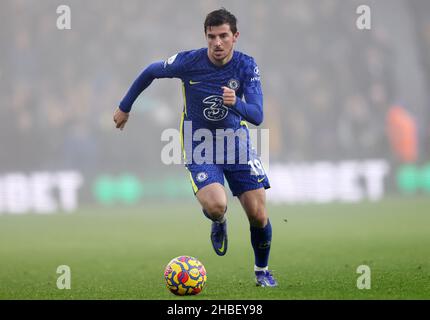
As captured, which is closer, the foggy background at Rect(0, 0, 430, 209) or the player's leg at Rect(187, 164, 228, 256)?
the player's leg at Rect(187, 164, 228, 256)

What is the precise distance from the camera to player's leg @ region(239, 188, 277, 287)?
8344 mm

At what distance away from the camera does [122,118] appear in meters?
8.62

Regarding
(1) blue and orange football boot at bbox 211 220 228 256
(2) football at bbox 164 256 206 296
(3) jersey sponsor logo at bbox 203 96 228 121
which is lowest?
(2) football at bbox 164 256 206 296

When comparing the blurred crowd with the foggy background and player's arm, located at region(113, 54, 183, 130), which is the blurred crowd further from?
player's arm, located at region(113, 54, 183, 130)

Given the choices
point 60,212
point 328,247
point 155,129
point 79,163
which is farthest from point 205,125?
point 155,129

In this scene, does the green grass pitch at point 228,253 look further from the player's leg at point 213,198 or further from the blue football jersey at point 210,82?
the blue football jersey at point 210,82

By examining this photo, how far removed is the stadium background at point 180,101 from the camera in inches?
1024

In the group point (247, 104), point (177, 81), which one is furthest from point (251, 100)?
point (177, 81)

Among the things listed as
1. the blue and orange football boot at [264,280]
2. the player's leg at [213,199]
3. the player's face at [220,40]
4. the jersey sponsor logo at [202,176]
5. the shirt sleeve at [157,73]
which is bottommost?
the blue and orange football boot at [264,280]

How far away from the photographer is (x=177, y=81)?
29.5 meters

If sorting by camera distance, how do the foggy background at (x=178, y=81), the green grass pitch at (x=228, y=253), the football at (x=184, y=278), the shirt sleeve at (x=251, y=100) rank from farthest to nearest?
the foggy background at (x=178, y=81), the green grass pitch at (x=228, y=253), the shirt sleeve at (x=251, y=100), the football at (x=184, y=278)

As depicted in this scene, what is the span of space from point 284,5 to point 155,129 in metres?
6.67

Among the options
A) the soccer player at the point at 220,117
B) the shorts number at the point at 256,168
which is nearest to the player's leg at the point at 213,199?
the soccer player at the point at 220,117

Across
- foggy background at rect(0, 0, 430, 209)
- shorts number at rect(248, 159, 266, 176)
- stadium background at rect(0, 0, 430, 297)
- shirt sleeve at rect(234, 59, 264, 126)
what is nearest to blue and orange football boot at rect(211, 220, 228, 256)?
shorts number at rect(248, 159, 266, 176)
